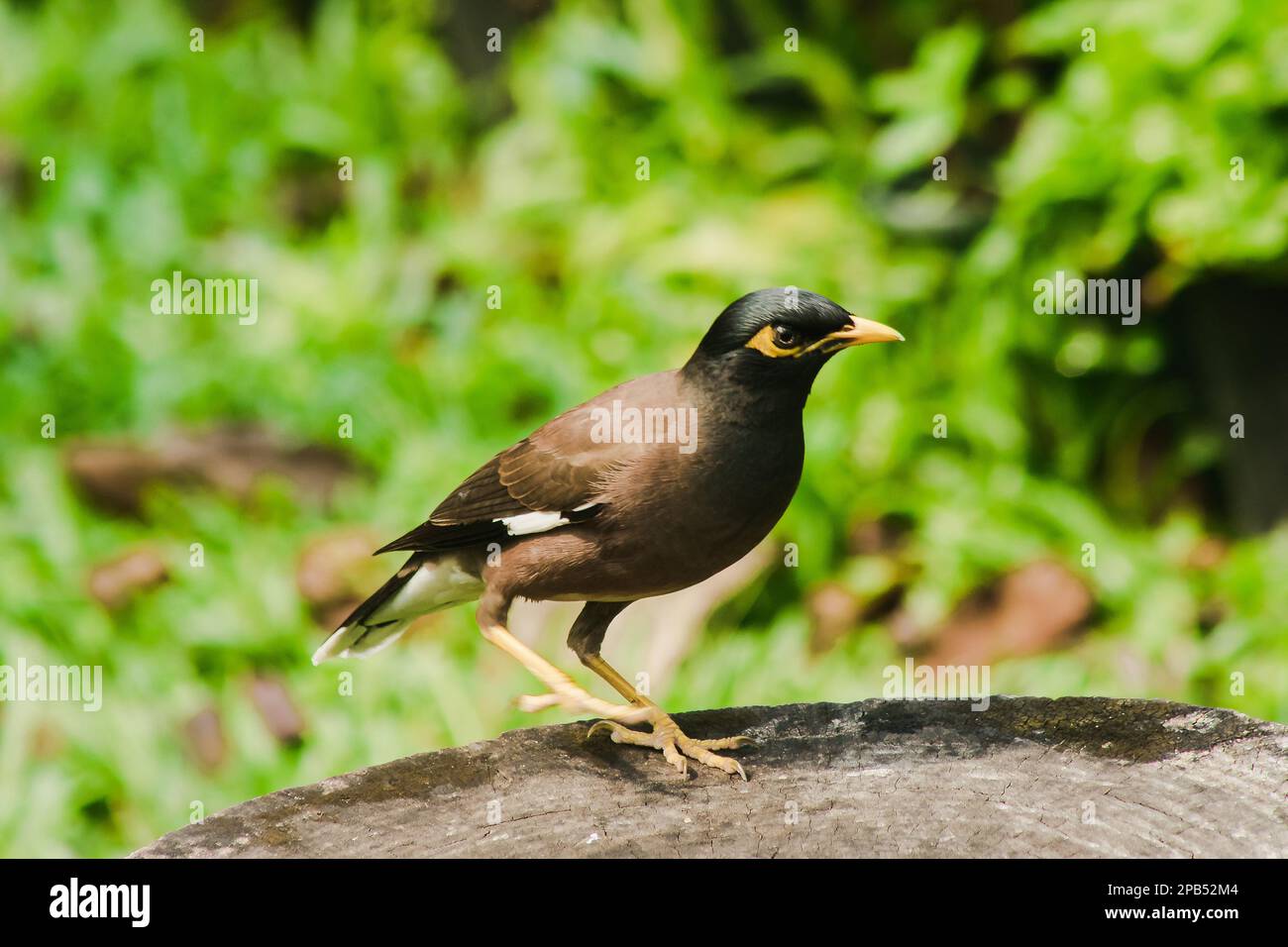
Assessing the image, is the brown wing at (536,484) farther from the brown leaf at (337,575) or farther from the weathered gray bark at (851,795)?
the brown leaf at (337,575)

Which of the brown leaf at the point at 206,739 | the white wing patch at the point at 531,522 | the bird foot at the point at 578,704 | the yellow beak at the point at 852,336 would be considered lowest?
the brown leaf at the point at 206,739

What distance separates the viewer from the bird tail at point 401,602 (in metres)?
3.93

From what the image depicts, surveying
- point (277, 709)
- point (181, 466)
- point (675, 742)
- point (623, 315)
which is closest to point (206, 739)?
point (277, 709)

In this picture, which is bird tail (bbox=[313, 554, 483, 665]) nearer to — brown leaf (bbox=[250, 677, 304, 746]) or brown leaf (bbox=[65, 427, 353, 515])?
brown leaf (bbox=[250, 677, 304, 746])

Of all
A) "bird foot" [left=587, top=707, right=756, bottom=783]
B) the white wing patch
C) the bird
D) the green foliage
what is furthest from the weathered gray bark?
the green foliage

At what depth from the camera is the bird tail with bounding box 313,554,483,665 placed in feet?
12.9

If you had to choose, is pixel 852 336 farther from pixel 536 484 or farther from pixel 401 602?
pixel 401 602

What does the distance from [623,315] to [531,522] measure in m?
3.22

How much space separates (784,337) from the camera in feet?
11.0

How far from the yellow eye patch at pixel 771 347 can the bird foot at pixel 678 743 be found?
92 cm

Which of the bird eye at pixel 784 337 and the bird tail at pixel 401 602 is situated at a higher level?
the bird eye at pixel 784 337

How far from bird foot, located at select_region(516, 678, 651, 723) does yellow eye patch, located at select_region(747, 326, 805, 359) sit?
0.93 meters

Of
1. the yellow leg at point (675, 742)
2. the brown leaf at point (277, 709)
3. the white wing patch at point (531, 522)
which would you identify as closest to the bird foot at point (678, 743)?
the yellow leg at point (675, 742)
